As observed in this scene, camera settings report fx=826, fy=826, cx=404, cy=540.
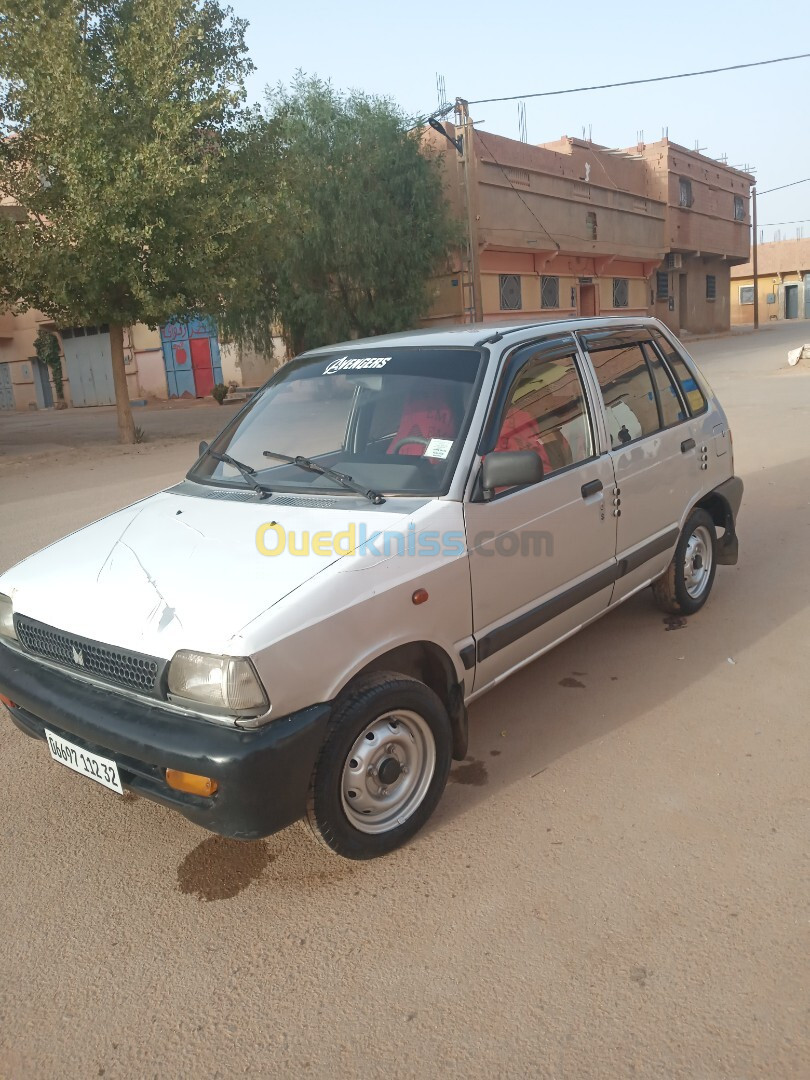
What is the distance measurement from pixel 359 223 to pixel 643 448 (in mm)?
19715

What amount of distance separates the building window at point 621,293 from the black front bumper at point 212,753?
1298 inches

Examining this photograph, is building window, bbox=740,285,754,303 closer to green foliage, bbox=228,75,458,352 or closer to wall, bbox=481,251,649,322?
wall, bbox=481,251,649,322

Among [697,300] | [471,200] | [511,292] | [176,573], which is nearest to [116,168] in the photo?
[176,573]

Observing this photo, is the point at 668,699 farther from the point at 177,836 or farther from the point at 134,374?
the point at 134,374

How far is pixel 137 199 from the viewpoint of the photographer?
12.2m

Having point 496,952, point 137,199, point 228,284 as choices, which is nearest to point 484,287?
point 228,284

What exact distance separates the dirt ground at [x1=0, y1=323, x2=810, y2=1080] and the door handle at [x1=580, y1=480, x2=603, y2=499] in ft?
3.35

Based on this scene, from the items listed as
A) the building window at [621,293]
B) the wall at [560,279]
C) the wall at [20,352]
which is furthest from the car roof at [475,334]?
the wall at [20,352]

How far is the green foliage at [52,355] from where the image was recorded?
3300 cm

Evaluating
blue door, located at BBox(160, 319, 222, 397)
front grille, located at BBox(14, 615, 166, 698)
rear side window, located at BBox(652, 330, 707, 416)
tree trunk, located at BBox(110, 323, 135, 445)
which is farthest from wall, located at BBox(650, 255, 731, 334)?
front grille, located at BBox(14, 615, 166, 698)

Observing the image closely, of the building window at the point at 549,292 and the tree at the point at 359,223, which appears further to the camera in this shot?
the building window at the point at 549,292

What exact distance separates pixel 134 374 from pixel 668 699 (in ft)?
99.9

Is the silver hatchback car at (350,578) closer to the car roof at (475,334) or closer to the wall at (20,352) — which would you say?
the car roof at (475,334)

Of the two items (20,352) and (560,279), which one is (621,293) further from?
(20,352)
